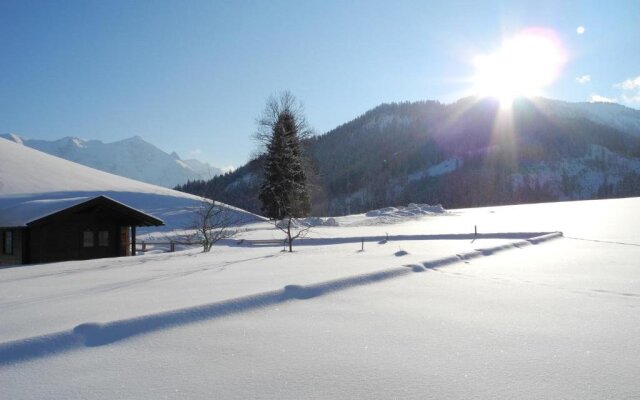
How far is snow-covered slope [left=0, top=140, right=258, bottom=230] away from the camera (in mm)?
38062

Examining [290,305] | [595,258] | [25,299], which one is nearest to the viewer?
[290,305]

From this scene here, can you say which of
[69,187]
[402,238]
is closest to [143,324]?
[402,238]

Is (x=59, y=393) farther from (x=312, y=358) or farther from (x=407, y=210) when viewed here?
(x=407, y=210)

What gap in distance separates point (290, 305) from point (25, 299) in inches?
188

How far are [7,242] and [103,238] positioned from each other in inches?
204

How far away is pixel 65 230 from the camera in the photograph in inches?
935

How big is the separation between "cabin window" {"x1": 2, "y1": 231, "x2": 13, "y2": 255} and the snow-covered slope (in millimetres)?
9572

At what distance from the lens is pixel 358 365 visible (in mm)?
3656

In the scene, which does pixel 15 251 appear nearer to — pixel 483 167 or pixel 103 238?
pixel 103 238

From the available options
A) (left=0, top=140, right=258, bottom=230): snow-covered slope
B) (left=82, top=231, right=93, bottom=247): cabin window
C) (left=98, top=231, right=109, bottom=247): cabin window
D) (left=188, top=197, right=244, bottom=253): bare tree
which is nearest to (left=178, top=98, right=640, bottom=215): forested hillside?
(left=0, top=140, right=258, bottom=230): snow-covered slope

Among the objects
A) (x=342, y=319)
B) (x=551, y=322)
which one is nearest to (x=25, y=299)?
(x=342, y=319)

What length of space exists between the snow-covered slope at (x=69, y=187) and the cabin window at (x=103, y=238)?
1131 centimetres

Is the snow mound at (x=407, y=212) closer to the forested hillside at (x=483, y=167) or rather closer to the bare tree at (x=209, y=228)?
the bare tree at (x=209, y=228)

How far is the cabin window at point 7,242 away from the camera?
23844 millimetres
